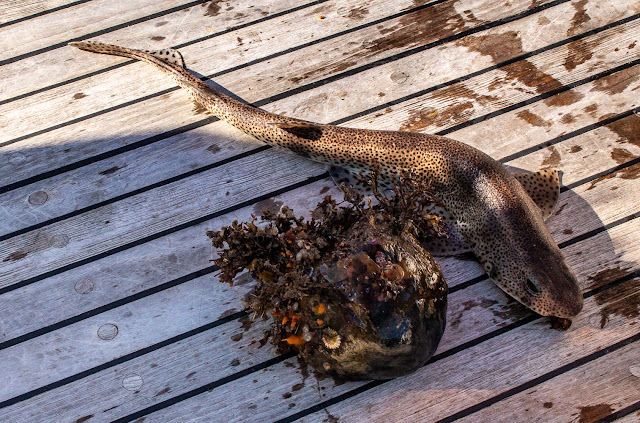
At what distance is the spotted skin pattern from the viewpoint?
3443mm

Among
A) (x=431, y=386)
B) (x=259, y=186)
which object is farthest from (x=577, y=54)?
(x=431, y=386)

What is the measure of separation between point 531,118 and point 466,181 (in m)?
0.96

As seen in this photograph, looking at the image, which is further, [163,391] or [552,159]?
[552,159]

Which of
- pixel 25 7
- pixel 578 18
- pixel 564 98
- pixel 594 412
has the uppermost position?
pixel 25 7

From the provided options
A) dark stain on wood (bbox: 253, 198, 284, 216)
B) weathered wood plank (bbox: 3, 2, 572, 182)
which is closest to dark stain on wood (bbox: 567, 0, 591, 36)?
weathered wood plank (bbox: 3, 2, 572, 182)

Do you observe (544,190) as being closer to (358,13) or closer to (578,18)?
(578,18)

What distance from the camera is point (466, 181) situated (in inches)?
146

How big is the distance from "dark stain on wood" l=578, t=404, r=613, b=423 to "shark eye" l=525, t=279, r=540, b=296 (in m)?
0.75

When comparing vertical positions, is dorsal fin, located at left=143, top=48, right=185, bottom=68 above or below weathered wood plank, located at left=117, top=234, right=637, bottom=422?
above

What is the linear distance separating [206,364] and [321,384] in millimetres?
759

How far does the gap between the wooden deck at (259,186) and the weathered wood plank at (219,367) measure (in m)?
0.01

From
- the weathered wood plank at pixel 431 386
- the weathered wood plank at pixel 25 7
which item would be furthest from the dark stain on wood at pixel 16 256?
the weathered wood plank at pixel 25 7

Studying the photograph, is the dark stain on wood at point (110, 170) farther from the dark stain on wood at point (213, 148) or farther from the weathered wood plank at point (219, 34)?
the weathered wood plank at point (219, 34)

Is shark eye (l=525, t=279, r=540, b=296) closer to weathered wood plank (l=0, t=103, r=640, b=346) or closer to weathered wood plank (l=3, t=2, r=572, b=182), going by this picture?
weathered wood plank (l=0, t=103, r=640, b=346)
